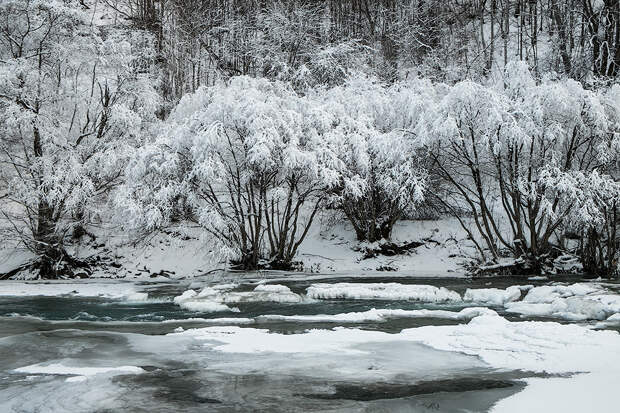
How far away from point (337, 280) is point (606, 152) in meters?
7.06

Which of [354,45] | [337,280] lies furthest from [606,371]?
[354,45]

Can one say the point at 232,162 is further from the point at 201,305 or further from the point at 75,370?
the point at 75,370

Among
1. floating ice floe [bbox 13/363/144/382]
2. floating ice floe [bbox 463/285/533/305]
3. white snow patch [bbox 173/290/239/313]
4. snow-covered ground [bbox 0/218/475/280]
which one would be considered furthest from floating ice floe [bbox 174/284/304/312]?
snow-covered ground [bbox 0/218/475/280]

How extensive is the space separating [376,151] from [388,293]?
5.35 meters

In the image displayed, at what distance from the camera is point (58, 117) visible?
16391 millimetres

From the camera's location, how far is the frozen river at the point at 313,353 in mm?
4234

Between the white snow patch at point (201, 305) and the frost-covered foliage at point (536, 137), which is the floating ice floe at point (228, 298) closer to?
the white snow patch at point (201, 305)

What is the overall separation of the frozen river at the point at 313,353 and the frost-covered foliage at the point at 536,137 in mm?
3171

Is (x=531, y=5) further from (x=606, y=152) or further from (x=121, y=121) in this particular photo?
(x=121, y=121)

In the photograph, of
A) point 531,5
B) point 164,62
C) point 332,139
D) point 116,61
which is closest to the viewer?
point 332,139

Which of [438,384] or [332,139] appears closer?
[438,384]

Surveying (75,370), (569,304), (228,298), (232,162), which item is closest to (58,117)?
(232,162)

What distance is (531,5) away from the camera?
26359mm

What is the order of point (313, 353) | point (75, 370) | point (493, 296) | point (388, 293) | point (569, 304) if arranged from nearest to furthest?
point (75, 370)
point (313, 353)
point (569, 304)
point (493, 296)
point (388, 293)
